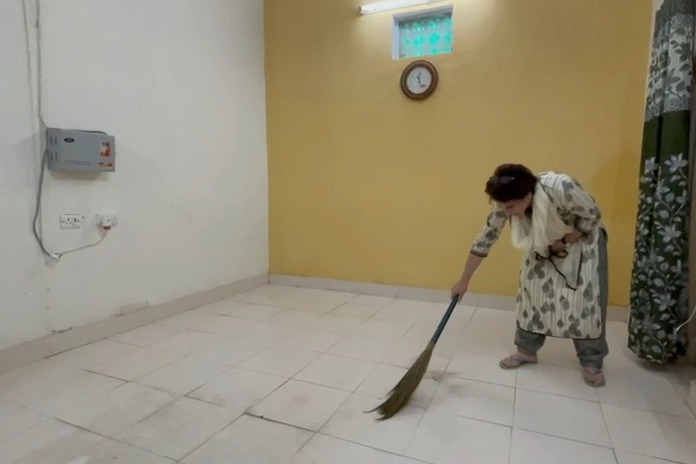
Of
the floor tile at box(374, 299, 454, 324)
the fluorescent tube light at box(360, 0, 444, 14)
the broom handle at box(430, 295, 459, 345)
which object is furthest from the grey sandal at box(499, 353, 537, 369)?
the fluorescent tube light at box(360, 0, 444, 14)

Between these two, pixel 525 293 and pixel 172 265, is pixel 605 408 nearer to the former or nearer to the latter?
pixel 525 293

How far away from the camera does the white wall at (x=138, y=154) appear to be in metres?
1.90

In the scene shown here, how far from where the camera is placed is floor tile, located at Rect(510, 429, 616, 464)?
49.4 inches

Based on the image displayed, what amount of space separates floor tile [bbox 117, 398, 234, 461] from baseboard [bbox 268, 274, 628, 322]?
1.88 meters

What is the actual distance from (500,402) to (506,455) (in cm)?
34

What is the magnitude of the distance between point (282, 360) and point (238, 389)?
331 millimetres

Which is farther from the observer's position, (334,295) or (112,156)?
(334,295)

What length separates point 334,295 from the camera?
3281 mm

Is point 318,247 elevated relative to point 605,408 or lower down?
elevated

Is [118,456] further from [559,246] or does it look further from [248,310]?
[559,246]

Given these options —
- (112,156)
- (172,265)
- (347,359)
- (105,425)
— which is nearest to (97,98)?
(112,156)

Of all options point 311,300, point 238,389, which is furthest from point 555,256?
point 311,300

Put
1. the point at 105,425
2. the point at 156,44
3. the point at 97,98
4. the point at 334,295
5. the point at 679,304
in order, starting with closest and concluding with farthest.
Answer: the point at 105,425, the point at 679,304, the point at 97,98, the point at 156,44, the point at 334,295

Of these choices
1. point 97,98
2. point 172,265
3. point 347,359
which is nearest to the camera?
point 347,359
